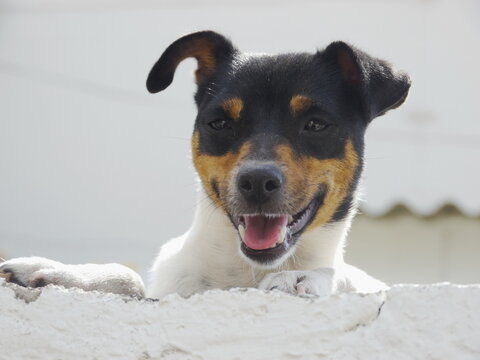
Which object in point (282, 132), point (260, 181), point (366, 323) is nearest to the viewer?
point (366, 323)

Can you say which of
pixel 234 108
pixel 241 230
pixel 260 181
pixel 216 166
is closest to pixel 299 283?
pixel 260 181

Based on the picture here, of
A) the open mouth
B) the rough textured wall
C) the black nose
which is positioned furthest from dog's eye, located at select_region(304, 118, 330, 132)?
the rough textured wall

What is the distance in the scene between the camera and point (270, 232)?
3404mm

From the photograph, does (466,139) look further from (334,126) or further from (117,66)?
(334,126)

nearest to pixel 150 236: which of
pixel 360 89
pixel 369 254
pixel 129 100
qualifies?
pixel 129 100

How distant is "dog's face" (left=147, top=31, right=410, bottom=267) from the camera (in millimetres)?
3342

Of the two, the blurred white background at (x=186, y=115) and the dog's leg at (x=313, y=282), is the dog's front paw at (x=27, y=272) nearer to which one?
the dog's leg at (x=313, y=282)

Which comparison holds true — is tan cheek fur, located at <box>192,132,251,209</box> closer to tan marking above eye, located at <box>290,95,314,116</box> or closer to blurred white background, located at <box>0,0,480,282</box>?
tan marking above eye, located at <box>290,95,314,116</box>

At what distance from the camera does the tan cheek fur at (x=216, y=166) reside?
347 centimetres

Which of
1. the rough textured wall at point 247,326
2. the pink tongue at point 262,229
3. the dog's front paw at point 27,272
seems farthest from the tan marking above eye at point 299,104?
the rough textured wall at point 247,326

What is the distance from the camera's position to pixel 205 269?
141 inches

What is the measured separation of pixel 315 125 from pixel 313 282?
0.83 m

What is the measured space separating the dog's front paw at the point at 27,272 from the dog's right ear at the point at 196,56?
1096 mm

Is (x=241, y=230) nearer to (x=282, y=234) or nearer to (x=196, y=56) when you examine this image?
(x=282, y=234)
